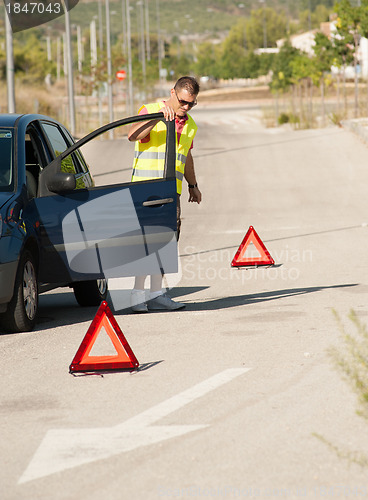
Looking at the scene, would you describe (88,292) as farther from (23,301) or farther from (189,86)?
(189,86)

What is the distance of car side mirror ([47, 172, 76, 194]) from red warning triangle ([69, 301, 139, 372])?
1.71m

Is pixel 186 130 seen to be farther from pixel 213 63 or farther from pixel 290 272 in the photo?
pixel 213 63

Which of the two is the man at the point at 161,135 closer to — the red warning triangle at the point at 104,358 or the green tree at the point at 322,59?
the red warning triangle at the point at 104,358

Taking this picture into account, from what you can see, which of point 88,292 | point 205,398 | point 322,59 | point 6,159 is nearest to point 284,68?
point 322,59

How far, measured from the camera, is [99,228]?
831 centimetres

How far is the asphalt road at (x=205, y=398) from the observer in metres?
4.43

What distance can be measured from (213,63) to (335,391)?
128m

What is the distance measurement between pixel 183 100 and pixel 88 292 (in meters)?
2.29

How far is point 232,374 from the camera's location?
641cm

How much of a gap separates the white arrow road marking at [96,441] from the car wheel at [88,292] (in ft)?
13.3

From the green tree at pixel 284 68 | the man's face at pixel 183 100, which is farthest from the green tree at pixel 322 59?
the man's face at pixel 183 100

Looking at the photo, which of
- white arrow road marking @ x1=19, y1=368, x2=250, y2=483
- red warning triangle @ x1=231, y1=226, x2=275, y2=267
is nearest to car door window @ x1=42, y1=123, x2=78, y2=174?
red warning triangle @ x1=231, y1=226, x2=275, y2=267

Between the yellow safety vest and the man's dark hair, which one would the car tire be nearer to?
the yellow safety vest

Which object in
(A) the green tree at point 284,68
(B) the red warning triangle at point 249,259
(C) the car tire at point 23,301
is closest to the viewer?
(C) the car tire at point 23,301
